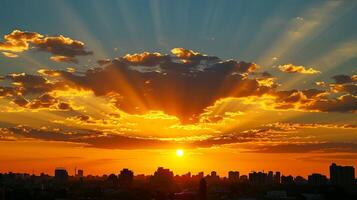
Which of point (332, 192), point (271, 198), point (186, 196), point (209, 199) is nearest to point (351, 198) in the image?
point (332, 192)

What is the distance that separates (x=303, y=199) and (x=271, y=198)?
12.3m

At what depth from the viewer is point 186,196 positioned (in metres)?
162

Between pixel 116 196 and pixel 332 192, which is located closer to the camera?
pixel 116 196

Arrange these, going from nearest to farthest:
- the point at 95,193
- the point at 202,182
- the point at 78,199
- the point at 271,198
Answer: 1. the point at 202,182
2. the point at 78,199
3. the point at 271,198
4. the point at 95,193

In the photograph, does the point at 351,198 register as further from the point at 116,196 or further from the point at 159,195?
the point at 116,196

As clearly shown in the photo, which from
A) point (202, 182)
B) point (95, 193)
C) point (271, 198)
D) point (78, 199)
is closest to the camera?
point (202, 182)

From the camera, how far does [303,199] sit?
172 m

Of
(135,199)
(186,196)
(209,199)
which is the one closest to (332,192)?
(209,199)

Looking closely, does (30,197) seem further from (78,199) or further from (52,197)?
(78,199)

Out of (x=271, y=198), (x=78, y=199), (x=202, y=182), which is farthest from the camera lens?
(x=271, y=198)

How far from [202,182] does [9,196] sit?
9359 centimetres

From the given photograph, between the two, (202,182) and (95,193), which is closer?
(202,182)

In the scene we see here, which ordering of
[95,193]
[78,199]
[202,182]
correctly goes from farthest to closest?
[95,193]
[78,199]
[202,182]

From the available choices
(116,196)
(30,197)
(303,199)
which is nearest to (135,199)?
(116,196)
